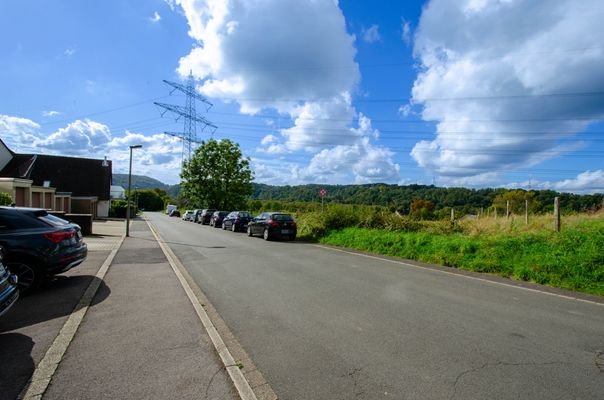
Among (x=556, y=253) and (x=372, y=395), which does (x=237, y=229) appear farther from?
(x=372, y=395)

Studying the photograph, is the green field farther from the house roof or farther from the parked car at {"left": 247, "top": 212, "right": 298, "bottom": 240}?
the house roof

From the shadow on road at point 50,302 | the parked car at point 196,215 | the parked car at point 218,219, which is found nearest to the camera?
the shadow on road at point 50,302

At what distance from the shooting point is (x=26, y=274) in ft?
21.5

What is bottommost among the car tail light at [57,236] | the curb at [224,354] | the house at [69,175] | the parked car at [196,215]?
the parked car at [196,215]

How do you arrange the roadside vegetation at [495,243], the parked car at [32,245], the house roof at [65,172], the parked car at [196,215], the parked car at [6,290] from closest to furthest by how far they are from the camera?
the parked car at [6,290], the parked car at [32,245], the roadside vegetation at [495,243], the parked car at [196,215], the house roof at [65,172]

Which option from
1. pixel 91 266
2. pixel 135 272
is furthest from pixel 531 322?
pixel 91 266

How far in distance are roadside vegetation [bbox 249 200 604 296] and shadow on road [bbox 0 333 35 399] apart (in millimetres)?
9760

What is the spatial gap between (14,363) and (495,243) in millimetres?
11448

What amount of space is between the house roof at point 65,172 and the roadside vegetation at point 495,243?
130 feet

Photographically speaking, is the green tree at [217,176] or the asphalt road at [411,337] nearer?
the asphalt road at [411,337]

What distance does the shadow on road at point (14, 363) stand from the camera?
3117 millimetres

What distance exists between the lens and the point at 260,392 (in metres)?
3.10

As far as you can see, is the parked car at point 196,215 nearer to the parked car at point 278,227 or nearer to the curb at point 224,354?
the parked car at point 278,227

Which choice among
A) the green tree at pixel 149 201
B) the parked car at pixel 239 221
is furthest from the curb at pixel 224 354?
the green tree at pixel 149 201
